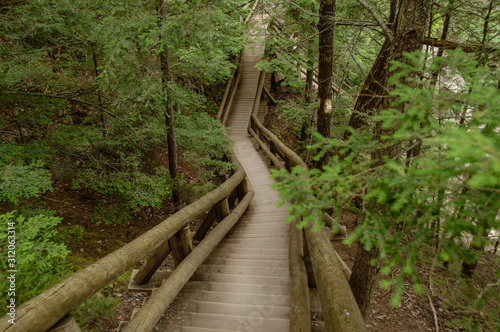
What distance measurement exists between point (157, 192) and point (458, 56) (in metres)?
5.96

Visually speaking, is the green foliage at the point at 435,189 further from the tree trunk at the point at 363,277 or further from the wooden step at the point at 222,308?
the wooden step at the point at 222,308

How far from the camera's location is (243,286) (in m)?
3.91

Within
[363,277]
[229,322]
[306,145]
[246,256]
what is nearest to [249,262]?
[246,256]

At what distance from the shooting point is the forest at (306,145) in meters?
1.50

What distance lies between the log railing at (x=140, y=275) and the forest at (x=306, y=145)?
0.73 m

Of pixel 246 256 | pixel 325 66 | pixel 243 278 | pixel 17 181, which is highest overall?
pixel 325 66

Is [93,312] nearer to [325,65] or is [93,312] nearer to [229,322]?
[229,322]

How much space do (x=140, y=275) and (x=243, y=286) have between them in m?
1.47

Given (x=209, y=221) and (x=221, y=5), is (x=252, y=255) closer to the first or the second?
(x=209, y=221)

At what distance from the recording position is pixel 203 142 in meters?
7.82

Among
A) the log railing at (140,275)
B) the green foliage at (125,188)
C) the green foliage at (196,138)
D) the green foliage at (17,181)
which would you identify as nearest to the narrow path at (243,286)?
the log railing at (140,275)

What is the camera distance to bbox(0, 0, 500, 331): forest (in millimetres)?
1499

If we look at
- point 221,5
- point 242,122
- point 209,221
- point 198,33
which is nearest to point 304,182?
point 209,221

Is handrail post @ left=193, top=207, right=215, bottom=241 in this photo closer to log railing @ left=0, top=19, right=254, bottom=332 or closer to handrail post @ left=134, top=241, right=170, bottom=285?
log railing @ left=0, top=19, right=254, bottom=332
